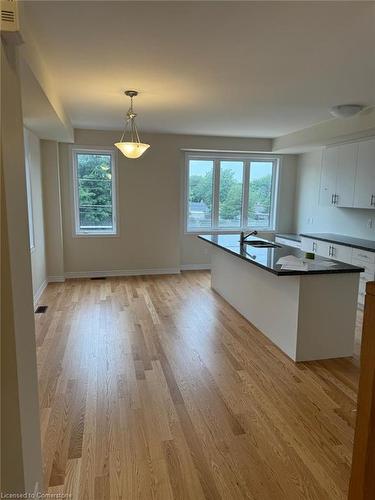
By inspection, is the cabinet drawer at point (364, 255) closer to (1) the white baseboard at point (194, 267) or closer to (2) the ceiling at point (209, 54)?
(2) the ceiling at point (209, 54)

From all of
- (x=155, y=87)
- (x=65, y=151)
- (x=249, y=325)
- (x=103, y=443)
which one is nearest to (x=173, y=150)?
(x=65, y=151)

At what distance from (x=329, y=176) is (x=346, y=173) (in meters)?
0.41

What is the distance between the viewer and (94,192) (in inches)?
243

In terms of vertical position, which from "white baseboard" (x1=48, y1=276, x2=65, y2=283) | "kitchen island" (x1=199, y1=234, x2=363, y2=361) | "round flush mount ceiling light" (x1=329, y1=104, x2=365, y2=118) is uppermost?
"round flush mount ceiling light" (x1=329, y1=104, x2=365, y2=118)

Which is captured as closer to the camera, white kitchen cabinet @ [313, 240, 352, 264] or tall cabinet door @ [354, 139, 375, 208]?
tall cabinet door @ [354, 139, 375, 208]

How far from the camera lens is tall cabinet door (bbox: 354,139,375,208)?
463 cm

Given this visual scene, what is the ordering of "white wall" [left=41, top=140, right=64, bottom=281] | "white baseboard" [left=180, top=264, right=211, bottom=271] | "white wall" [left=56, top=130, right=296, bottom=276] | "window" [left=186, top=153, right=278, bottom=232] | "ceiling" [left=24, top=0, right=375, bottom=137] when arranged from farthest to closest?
"white baseboard" [left=180, top=264, right=211, bottom=271], "window" [left=186, top=153, right=278, bottom=232], "white wall" [left=56, top=130, right=296, bottom=276], "white wall" [left=41, top=140, right=64, bottom=281], "ceiling" [left=24, top=0, right=375, bottom=137]

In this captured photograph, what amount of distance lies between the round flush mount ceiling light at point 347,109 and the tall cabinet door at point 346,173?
3.40ft

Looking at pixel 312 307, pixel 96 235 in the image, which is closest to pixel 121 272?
pixel 96 235

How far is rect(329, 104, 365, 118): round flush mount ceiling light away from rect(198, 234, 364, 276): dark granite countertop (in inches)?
66.2

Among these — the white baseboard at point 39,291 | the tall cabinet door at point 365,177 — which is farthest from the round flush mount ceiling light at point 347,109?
the white baseboard at point 39,291

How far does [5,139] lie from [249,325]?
3.41m

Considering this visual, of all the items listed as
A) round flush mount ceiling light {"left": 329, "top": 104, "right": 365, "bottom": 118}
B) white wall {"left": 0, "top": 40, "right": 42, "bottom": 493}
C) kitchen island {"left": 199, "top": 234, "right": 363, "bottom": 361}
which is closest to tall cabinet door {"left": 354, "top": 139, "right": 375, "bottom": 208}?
round flush mount ceiling light {"left": 329, "top": 104, "right": 365, "bottom": 118}

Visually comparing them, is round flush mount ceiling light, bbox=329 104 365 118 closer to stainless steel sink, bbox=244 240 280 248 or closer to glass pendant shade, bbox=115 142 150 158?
stainless steel sink, bbox=244 240 280 248
